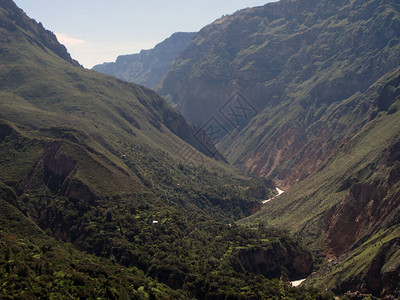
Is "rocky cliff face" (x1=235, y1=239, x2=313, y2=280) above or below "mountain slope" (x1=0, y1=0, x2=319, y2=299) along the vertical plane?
below

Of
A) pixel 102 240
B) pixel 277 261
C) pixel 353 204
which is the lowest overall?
pixel 277 261

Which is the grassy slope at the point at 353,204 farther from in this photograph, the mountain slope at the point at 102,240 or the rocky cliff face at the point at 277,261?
the mountain slope at the point at 102,240

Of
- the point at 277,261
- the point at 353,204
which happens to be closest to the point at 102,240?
the point at 277,261

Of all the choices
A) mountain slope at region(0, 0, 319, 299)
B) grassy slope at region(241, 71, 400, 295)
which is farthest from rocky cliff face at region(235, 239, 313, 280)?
grassy slope at region(241, 71, 400, 295)

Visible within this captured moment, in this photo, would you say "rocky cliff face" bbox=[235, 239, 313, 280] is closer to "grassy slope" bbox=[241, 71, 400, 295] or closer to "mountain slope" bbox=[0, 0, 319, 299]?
"mountain slope" bbox=[0, 0, 319, 299]

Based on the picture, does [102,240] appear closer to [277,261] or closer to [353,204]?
[277,261]

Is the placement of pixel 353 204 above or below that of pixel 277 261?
above

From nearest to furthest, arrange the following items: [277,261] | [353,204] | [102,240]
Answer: [102,240] < [277,261] < [353,204]

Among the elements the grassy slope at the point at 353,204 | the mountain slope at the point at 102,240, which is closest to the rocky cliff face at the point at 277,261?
the mountain slope at the point at 102,240

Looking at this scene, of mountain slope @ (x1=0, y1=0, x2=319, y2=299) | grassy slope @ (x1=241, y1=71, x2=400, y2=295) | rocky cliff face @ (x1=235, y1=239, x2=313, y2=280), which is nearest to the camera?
mountain slope @ (x1=0, y1=0, x2=319, y2=299)

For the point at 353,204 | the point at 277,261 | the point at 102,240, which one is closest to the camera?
the point at 102,240

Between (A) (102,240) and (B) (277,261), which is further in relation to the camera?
(B) (277,261)
